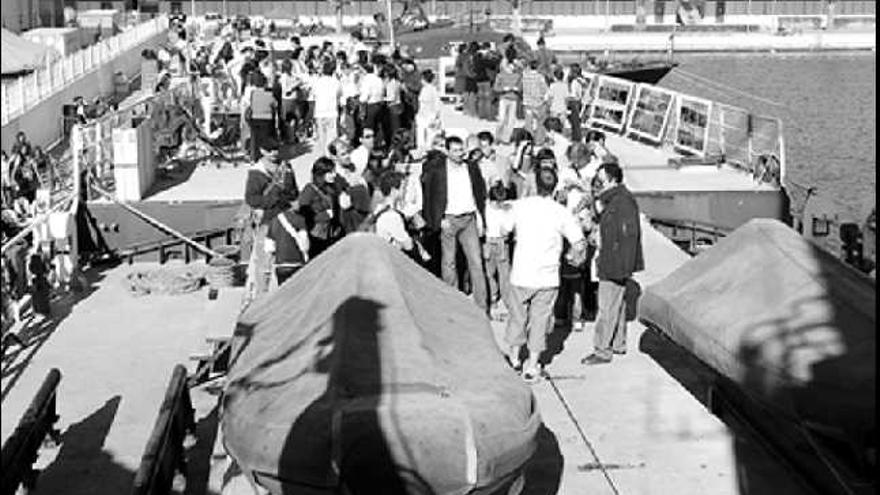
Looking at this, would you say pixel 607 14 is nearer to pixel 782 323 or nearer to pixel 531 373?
pixel 531 373

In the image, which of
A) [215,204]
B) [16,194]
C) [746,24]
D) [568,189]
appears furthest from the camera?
[746,24]

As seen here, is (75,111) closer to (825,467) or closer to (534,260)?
(534,260)

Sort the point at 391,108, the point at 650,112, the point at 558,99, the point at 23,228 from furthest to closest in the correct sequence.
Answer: the point at 650,112 → the point at 558,99 → the point at 391,108 → the point at 23,228

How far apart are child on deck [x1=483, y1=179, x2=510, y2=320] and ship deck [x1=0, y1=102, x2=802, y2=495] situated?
1.38ft

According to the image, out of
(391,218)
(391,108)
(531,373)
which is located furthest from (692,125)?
(531,373)

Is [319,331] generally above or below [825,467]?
above

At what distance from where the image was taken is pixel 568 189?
42.7 feet

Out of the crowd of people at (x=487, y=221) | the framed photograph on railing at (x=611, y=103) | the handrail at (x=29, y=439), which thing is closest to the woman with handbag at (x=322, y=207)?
the crowd of people at (x=487, y=221)

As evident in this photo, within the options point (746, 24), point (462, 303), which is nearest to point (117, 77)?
point (462, 303)

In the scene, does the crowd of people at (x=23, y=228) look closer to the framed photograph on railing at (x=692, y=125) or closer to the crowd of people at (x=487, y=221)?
the crowd of people at (x=487, y=221)

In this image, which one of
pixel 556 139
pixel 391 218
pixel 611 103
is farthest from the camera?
pixel 611 103

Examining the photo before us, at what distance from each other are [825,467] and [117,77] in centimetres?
3165

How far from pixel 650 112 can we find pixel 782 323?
16.4m

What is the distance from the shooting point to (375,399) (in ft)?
23.1
